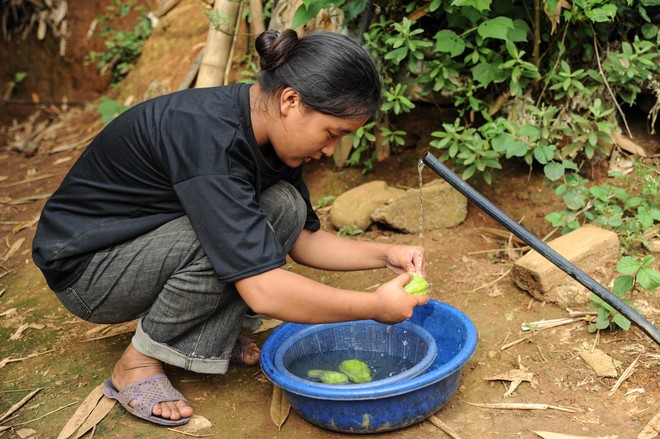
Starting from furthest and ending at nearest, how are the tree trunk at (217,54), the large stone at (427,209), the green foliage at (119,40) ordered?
the green foliage at (119,40) < the tree trunk at (217,54) < the large stone at (427,209)

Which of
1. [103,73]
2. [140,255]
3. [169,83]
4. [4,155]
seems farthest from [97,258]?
[103,73]

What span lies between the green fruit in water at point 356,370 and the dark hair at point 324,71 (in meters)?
0.92

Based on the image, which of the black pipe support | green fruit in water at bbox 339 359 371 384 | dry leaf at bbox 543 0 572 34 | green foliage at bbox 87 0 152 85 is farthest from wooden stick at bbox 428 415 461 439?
green foliage at bbox 87 0 152 85

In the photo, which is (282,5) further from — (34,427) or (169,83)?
(34,427)

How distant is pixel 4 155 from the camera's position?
570 cm

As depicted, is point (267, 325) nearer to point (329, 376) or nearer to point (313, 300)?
point (329, 376)

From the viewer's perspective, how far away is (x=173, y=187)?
2105mm

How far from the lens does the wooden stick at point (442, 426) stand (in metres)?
2.17

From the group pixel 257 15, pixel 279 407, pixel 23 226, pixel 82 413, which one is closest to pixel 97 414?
pixel 82 413

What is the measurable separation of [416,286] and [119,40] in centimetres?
478

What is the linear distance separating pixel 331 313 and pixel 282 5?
99.6 inches

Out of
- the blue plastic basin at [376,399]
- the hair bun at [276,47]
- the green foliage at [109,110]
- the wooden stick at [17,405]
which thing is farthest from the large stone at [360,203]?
the green foliage at [109,110]

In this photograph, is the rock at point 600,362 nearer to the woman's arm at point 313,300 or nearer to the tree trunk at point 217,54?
the woman's arm at point 313,300

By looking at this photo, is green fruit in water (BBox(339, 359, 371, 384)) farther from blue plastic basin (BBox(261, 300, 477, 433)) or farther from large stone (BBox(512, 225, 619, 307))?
large stone (BBox(512, 225, 619, 307))
